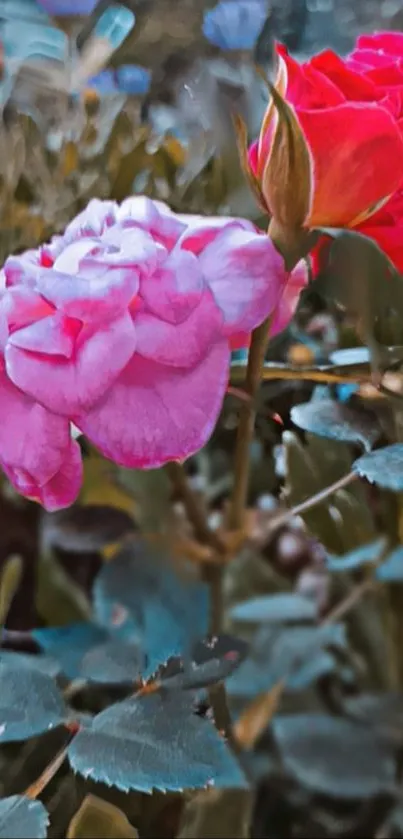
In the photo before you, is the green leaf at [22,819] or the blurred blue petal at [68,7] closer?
the green leaf at [22,819]

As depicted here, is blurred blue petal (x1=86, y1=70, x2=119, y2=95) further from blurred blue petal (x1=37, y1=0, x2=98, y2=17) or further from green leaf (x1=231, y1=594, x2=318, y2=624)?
green leaf (x1=231, y1=594, x2=318, y2=624)

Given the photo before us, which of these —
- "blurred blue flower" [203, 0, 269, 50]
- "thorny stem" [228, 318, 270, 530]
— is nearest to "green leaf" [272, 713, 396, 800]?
"thorny stem" [228, 318, 270, 530]

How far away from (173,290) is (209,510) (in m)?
0.30

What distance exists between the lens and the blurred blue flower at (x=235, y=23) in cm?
32

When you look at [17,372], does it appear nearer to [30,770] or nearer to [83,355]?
[83,355]

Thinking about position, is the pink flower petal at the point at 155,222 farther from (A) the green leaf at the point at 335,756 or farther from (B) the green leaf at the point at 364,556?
(A) the green leaf at the point at 335,756

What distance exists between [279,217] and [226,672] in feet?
0.36

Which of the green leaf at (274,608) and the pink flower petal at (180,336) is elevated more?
the pink flower petal at (180,336)

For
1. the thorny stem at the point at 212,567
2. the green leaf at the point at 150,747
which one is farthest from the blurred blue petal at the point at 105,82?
the green leaf at the point at 150,747

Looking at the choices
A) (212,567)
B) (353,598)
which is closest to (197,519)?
(212,567)

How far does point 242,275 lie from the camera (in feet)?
0.57

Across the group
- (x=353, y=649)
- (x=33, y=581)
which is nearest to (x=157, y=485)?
(x=33, y=581)

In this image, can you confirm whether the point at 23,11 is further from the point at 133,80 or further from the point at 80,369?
the point at 80,369

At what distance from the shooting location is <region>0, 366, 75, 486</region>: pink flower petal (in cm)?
17
